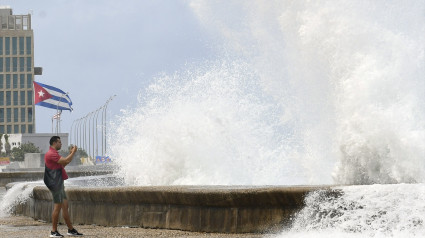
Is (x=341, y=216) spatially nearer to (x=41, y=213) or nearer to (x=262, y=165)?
(x=41, y=213)

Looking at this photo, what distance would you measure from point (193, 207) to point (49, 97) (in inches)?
2056

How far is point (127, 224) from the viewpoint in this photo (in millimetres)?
9258

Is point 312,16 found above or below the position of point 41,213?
above

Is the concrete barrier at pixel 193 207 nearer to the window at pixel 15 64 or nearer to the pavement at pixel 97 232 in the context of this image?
the pavement at pixel 97 232

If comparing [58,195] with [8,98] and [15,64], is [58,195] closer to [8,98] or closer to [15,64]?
[8,98]

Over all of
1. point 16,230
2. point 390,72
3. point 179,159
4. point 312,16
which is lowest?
point 16,230

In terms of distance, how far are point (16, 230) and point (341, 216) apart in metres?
5.28

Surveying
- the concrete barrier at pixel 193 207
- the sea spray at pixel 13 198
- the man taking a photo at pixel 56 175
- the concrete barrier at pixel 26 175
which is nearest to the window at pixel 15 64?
the concrete barrier at pixel 26 175

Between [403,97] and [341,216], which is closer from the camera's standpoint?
[341,216]

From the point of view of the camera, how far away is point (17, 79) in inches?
4889

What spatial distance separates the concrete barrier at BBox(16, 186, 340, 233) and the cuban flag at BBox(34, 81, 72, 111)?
161 ft

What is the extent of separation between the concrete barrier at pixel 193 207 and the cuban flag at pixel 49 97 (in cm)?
4917

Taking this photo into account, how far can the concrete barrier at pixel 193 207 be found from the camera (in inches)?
289

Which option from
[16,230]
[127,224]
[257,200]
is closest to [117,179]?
[16,230]
